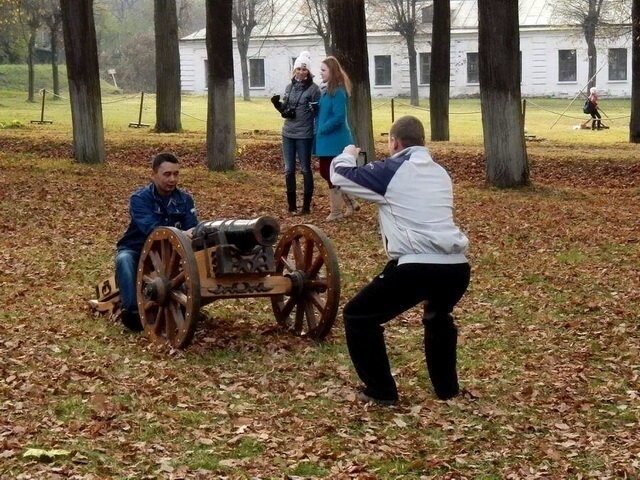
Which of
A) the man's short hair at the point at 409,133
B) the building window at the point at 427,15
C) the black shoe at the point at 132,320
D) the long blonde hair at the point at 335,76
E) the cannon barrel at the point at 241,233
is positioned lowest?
the black shoe at the point at 132,320

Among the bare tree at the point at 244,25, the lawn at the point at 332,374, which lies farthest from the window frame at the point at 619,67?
the lawn at the point at 332,374

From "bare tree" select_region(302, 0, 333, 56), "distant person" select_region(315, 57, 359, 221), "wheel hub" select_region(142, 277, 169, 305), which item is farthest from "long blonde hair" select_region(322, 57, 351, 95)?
"bare tree" select_region(302, 0, 333, 56)

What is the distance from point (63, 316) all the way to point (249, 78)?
71.3m

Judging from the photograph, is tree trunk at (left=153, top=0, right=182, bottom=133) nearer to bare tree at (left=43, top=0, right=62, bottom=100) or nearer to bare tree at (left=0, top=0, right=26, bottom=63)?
bare tree at (left=0, top=0, right=26, bottom=63)

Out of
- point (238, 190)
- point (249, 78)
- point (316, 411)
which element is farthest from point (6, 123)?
Result: point (249, 78)

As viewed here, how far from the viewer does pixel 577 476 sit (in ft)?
21.3

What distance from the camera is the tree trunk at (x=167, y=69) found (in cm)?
3072

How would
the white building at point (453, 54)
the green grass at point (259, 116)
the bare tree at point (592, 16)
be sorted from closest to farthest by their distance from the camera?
the green grass at point (259, 116) → the bare tree at point (592, 16) → the white building at point (453, 54)

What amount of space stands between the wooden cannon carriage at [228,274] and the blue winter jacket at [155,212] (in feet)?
1.17

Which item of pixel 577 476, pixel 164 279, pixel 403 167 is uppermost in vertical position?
pixel 403 167

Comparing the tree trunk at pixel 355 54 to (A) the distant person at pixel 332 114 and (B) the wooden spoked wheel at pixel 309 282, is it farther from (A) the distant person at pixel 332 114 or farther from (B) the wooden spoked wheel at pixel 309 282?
(B) the wooden spoked wheel at pixel 309 282

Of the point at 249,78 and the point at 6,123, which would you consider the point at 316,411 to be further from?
the point at 249,78

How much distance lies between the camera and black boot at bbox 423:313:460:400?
7645mm

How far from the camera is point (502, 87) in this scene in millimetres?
17859
